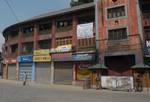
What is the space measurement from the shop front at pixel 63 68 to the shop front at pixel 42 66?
4.05ft

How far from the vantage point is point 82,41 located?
3056 centimetres

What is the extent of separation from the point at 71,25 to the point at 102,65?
884cm

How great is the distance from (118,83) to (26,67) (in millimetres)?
18187

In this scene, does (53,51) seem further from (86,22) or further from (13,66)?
A: (13,66)

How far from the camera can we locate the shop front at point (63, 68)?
31141 mm

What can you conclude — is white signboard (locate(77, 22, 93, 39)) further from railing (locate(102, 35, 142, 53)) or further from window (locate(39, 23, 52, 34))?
window (locate(39, 23, 52, 34))

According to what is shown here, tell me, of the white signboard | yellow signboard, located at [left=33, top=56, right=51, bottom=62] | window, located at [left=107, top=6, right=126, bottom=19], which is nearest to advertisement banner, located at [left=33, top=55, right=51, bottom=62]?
yellow signboard, located at [left=33, top=56, right=51, bottom=62]

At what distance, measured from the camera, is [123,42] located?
88.0 ft

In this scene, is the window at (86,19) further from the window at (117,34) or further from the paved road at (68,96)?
the paved road at (68,96)

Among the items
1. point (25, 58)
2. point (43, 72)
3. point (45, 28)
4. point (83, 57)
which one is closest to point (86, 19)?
point (83, 57)

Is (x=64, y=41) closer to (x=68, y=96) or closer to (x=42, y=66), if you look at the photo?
(x=42, y=66)

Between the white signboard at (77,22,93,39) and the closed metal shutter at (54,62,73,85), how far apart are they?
4.03m

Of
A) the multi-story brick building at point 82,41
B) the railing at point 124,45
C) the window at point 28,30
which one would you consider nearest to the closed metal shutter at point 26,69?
the multi-story brick building at point 82,41

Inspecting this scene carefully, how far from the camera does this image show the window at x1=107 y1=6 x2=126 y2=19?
1089 inches
